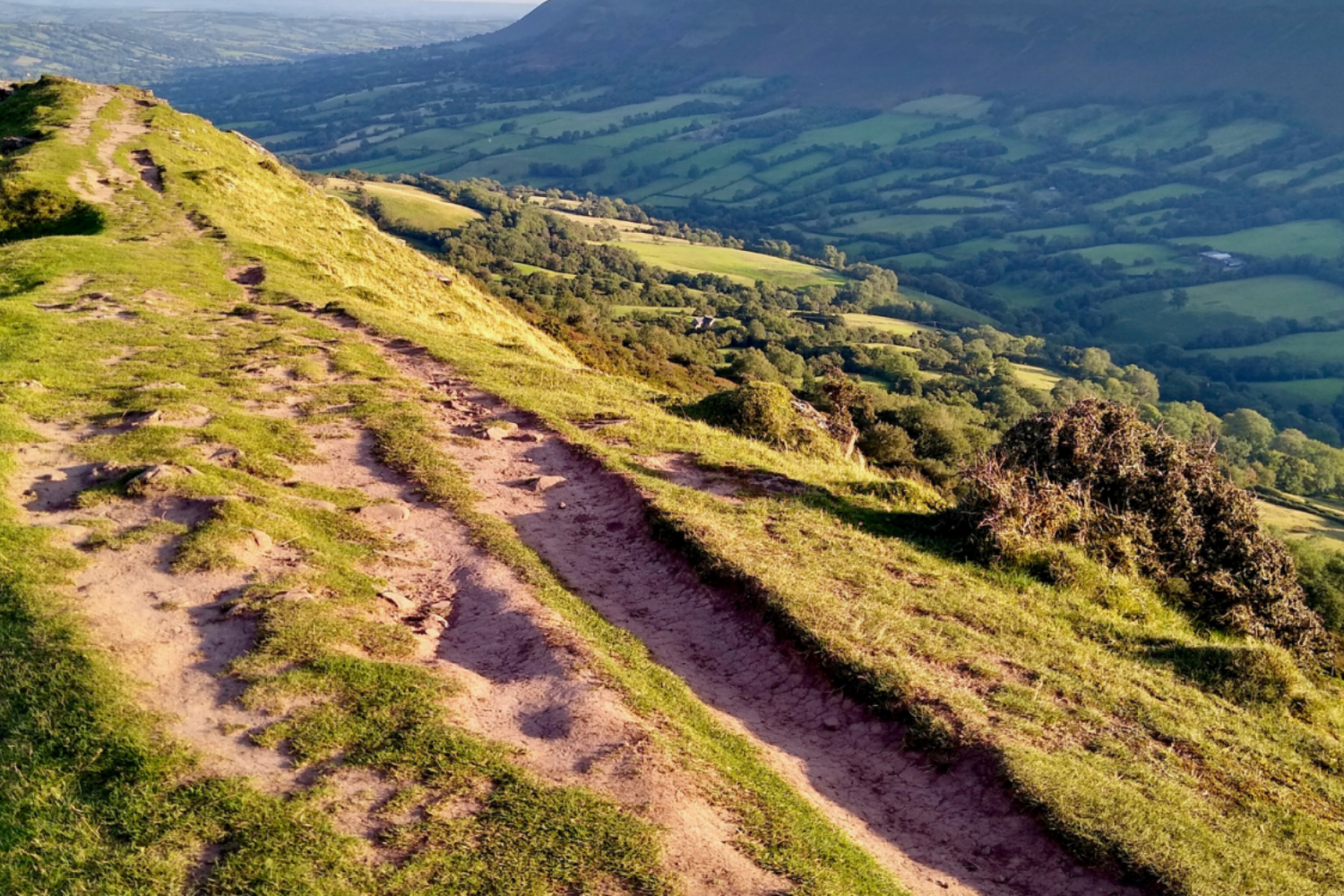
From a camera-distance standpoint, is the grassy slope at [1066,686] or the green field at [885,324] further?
the green field at [885,324]

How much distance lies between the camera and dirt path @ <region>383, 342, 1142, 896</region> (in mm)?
11305

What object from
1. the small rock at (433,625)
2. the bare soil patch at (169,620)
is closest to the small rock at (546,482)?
the small rock at (433,625)

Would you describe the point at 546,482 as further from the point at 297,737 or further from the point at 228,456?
the point at 297,737

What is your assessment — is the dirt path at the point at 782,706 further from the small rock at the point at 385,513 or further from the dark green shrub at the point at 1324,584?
the dark green shrub at the point at 1324,584

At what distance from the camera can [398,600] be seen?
50.6ft

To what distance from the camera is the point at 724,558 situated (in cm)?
1727

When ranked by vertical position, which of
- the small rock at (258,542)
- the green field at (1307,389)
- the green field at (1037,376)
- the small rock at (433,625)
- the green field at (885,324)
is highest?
the small rock at (258,542)

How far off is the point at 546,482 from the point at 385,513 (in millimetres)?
4338

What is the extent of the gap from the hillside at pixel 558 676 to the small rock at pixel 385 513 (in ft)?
0.25

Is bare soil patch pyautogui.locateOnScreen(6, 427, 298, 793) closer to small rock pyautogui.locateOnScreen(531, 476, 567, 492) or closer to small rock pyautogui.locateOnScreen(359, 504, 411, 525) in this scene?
small rock pyautogui.locateOnScreen(359, 504, 411, 525)

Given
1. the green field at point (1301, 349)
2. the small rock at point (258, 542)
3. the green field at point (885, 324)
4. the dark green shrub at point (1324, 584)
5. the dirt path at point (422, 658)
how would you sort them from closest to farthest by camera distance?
1. the dirt path at point (422, 658)
2. the small rock at point (258, 542)
3. the dark green shrub at point (1324, 584)
4. the green field at point (885, 324)
5. the green field at point (1301, 349)

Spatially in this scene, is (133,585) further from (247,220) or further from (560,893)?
(247,220)

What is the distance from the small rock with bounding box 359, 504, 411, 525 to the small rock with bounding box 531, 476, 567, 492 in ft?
11.3

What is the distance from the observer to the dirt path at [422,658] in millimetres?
10531
